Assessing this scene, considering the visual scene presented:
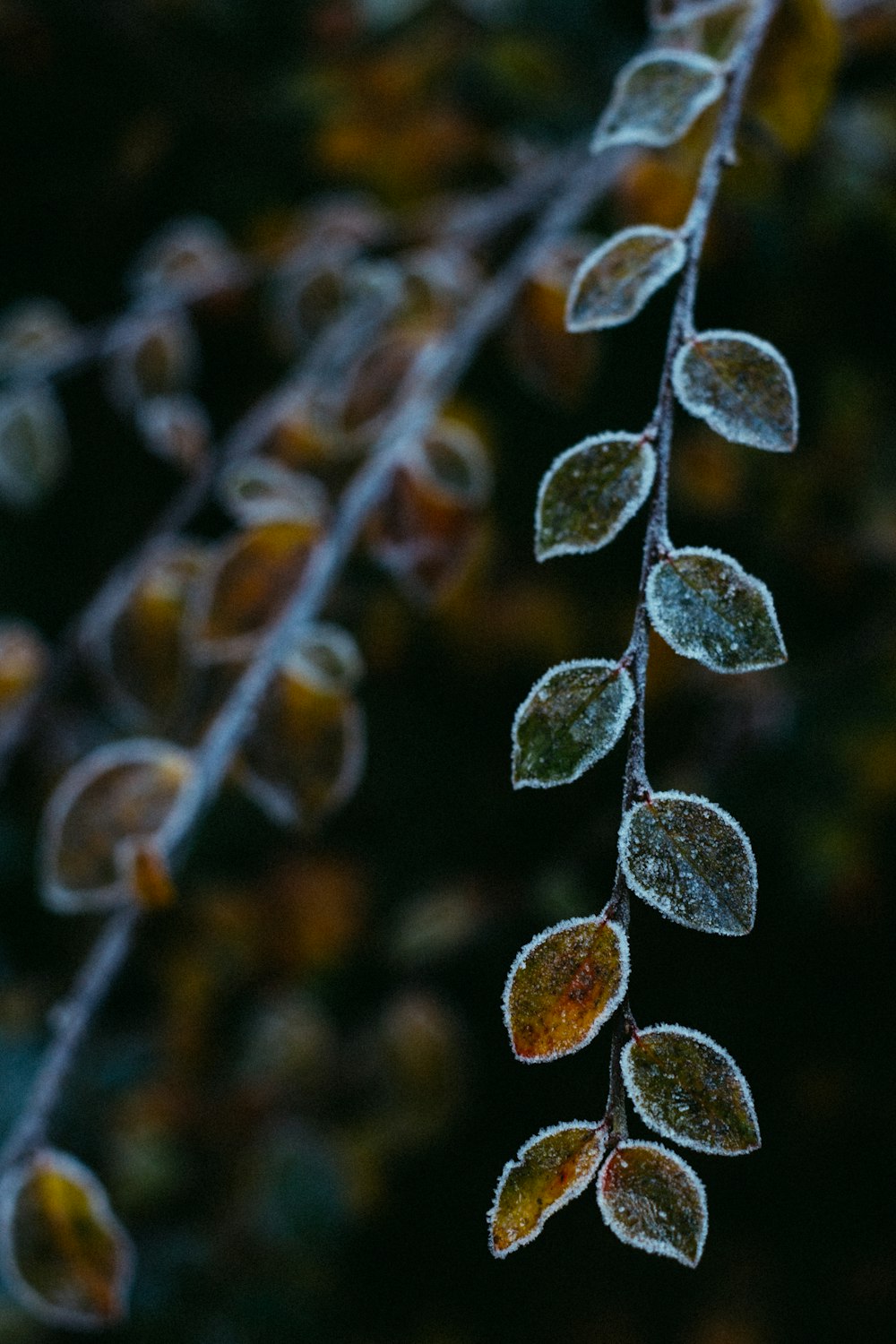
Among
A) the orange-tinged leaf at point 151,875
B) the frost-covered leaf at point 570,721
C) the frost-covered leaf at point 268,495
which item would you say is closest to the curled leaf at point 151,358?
the frost-covered leaf at point 268,495

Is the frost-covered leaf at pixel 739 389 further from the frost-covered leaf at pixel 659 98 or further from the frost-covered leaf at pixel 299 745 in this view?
the frost-covered leaf at pixel 299 745

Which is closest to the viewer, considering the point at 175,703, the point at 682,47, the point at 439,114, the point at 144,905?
the point at 144,905

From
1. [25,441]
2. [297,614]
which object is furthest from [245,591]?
[25,441]

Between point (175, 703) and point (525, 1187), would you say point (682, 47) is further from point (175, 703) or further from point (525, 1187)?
point (525, 1187)

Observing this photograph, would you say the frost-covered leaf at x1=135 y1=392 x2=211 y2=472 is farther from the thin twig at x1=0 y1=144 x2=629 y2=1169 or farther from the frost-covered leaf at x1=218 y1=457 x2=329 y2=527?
the thin twig at x1=0 y1=144 x2=629 y2=1169

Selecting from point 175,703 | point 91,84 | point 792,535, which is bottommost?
point 792,535

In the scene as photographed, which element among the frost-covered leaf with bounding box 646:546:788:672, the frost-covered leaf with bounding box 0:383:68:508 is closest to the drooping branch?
the frost-covered leaf with bounding box 646:546:788:672

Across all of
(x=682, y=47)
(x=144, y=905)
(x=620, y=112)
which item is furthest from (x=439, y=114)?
(x=144, y=905)
